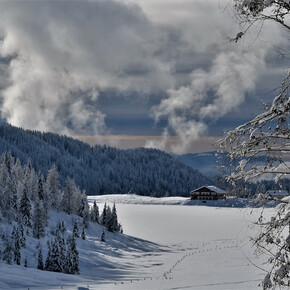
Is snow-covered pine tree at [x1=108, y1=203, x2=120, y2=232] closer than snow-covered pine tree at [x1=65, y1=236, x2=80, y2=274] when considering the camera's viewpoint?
No

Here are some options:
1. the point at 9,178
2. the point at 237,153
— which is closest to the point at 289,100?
the point at 237,153

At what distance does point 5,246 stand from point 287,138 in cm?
4152

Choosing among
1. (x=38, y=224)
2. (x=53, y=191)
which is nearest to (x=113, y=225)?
(x=53, y=191)

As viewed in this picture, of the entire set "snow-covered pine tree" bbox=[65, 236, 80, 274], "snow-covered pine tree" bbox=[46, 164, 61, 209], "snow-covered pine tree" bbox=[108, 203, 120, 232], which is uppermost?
"snow-covered pine tree" bbox=[46, 164, 61, 209]

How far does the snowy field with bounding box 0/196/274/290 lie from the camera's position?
1129 inches

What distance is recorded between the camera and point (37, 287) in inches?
1093

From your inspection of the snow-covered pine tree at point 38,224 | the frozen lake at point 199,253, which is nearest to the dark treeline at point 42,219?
the snow-covered pine tree at point 38,224

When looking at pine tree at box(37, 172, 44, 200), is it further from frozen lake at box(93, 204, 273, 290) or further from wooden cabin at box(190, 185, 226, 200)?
wooden cabin at box(190, 185, 226, 200)

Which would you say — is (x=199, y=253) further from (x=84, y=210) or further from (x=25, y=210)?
(x=84, y=210)

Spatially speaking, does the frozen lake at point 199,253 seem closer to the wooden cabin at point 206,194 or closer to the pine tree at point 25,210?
the pine tree at point 25,210

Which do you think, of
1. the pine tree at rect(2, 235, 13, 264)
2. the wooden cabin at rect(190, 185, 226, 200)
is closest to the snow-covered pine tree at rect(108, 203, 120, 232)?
the pine tree at rect(2, 235, 13, 264)

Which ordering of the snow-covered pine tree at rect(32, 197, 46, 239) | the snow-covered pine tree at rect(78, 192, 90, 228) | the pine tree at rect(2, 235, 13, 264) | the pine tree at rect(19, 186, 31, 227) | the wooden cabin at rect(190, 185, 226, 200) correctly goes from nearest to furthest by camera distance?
the pine tree at rect(2, 235, 13, 264)
the snow-covered pine tree at rect(32, 197, 46, 239)
the pine tree at rect(19, 186, 31, 227)
the snow-covered pine tree at rect(78, 192, 90, 228)
the wooden cabin at rect(190, 185, 226, 200)

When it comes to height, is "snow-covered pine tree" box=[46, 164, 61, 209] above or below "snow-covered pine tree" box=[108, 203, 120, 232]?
above

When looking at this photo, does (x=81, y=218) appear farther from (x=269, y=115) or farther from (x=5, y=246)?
(x=269, y=115)
